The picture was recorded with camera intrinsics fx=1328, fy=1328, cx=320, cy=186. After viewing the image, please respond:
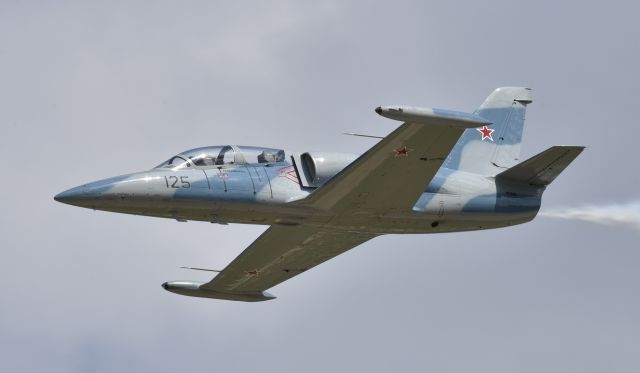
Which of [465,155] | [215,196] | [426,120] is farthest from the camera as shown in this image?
[465,155]

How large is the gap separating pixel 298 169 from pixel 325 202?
1.15 metres

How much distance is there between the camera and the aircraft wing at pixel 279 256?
35188 millimetres

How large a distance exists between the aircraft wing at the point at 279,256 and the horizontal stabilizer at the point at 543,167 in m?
4.21

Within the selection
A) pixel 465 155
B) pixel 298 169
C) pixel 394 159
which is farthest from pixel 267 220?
pixel 465 155

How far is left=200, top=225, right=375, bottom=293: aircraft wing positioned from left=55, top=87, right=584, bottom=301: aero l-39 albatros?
0.18 ft

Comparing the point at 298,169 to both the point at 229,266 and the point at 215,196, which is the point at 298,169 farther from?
the point at 229,266

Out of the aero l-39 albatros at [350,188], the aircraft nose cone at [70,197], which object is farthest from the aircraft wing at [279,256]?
the aircraft nose cone at [70,197]

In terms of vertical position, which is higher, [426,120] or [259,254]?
[426,120]

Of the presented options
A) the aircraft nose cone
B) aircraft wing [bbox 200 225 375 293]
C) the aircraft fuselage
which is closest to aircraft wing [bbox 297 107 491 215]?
the aircraft fuselage

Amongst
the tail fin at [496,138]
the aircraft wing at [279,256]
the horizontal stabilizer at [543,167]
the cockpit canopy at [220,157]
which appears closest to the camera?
the cockpit canopy at [220,157]

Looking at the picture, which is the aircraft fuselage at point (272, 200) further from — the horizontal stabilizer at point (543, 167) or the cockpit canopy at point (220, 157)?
the horizontal stabilizer at point (543, 167)

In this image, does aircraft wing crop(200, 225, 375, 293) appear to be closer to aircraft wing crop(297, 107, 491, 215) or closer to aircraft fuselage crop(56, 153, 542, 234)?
aircraft fuselage crop(56, 153, 542, 234)

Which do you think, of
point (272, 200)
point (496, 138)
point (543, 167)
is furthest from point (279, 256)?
point (543, 167)

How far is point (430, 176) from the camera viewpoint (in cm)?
3212
